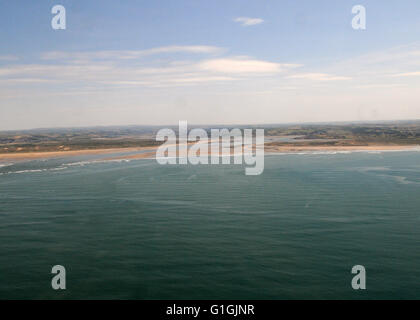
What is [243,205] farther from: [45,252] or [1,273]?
[1,273]

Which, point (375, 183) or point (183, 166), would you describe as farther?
point (183, 166)

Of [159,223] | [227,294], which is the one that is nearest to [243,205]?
[159,223]

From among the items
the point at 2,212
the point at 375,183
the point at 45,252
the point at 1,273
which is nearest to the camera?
the point at 1,273
